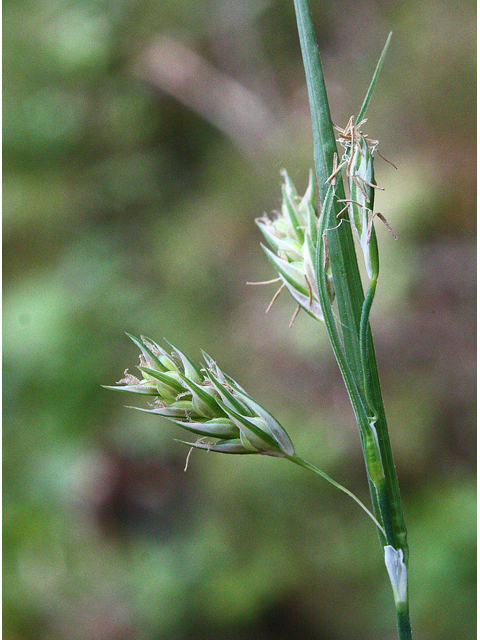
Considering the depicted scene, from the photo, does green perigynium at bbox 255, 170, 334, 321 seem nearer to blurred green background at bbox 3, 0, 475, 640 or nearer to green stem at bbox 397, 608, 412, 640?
green stem at bbox 397, 608, 412, 640

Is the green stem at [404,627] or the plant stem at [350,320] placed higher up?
the plant stem at [350,320]

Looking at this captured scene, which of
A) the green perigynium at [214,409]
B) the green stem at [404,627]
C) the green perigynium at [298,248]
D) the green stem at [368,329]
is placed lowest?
the green stem at [404,627]

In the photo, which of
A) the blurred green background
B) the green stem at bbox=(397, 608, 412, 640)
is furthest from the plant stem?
the blurred green background

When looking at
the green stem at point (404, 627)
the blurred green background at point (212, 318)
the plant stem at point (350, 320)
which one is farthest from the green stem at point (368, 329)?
the blurred green background at point (212, 318)

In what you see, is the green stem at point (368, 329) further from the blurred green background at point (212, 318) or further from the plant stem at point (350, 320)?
the blurred green background at point (212, 318)

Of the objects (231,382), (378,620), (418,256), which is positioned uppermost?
(418,256)

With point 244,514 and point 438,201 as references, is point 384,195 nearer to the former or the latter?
point 438,201

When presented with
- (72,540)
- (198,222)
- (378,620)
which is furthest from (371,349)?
(198,222)
